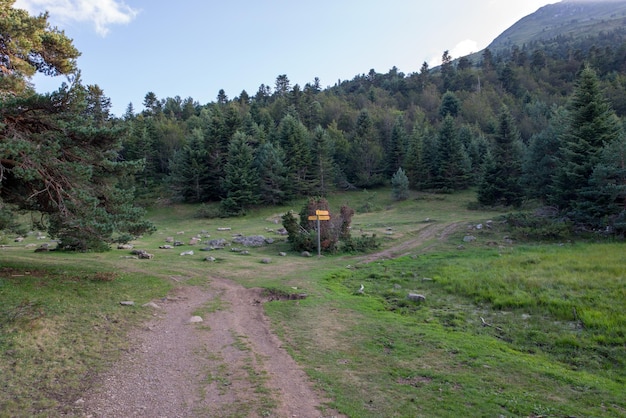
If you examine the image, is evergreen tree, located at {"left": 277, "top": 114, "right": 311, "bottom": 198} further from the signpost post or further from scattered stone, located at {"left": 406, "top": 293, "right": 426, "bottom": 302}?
scattered stone, located at {"left": 406, "top": 293, "right": 426, "bottom": 302}

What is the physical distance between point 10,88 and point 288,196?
38071 millimetres

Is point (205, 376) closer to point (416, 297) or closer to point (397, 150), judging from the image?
point (416, 297)

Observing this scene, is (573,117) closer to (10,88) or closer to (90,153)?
(90,153)

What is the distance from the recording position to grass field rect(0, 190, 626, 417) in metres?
6.20

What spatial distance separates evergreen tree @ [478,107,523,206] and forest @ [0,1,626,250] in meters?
0.13

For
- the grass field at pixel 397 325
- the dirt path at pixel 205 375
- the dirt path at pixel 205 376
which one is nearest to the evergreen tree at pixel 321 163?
the grass field at pixel 397 325

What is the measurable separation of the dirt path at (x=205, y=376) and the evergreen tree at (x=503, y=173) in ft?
116

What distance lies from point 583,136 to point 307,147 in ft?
105

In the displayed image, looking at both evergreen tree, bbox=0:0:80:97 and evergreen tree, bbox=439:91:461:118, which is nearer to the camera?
evergreen tree, bbox=0:0:80:97

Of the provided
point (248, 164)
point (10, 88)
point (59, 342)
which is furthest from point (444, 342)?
point (248, 164)

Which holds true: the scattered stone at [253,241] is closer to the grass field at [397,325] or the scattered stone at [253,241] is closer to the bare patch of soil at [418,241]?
the grass field at [397,325]

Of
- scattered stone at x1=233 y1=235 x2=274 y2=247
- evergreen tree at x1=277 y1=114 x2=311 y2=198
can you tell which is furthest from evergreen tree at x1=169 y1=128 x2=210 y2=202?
scattered stone at x1=233 y1=235 x2=274 y2=247

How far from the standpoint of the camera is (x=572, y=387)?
6.69 metres

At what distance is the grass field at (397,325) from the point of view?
20.3ft
